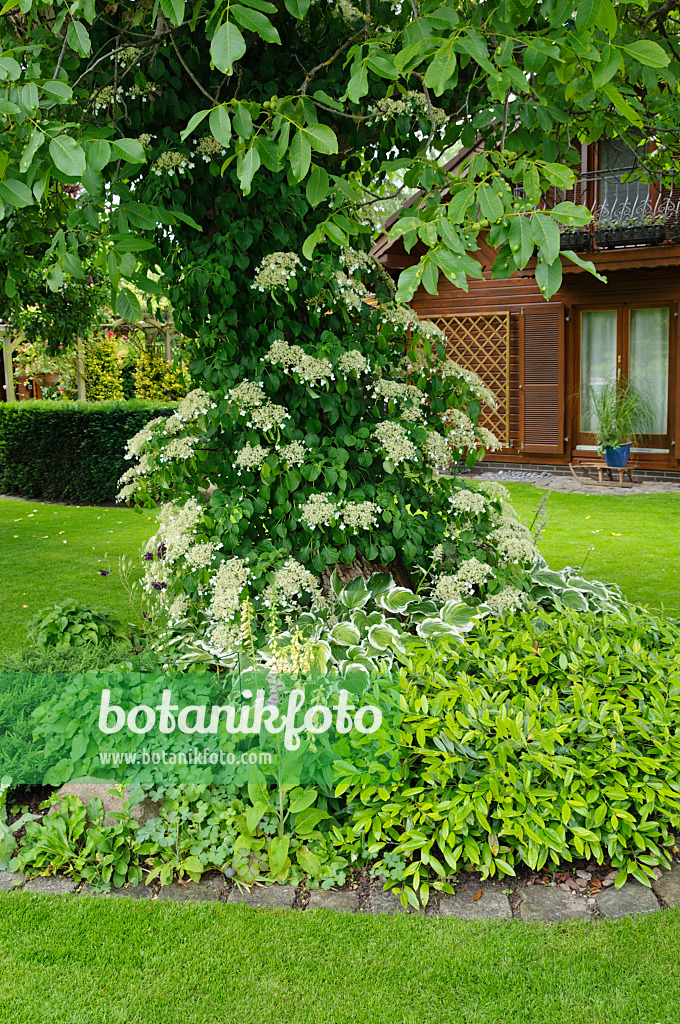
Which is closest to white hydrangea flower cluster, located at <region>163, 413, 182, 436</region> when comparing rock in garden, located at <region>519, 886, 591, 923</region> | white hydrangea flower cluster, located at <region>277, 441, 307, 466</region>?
white hydrangea flower cluster, located at <region>277, 441, 307, 466</region>

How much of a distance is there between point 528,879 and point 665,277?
1117 centimetres

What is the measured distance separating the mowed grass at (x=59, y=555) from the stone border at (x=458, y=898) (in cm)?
242

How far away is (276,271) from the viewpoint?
352 cm

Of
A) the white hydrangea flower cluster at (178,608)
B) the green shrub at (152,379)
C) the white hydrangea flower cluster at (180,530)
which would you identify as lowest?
the white hydrangea flower cluster at (178,608)

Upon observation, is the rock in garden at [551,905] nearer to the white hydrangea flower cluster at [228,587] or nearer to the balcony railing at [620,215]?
the white hydrangea flower cluster at [228,587]

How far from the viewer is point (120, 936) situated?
244cm

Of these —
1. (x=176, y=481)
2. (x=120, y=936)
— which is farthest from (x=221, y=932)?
(x=176, y=481)

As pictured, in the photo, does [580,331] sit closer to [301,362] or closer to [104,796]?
[301,362]

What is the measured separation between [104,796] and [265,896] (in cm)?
76

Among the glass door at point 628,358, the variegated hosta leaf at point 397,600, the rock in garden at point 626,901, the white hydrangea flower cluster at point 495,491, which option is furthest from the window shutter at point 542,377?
the rock in garden at point 626,901

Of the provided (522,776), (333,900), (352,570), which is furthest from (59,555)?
(522,776)

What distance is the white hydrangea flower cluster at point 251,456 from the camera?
11.8 feet

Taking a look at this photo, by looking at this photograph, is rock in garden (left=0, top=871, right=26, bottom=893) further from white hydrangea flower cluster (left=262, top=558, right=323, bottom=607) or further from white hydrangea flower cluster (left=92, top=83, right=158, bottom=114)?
white hydrangea flower cluster (left=92, top=83, right=158, bottom=114)

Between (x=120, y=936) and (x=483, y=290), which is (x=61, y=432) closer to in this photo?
(x=483, y=290)
